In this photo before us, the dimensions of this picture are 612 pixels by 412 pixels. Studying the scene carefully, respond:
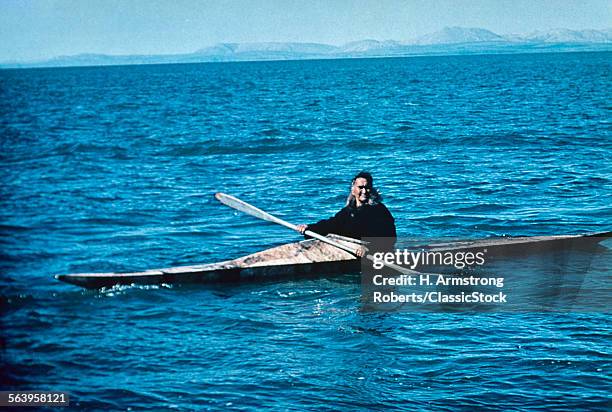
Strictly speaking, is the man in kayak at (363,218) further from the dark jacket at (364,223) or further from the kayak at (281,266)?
the kayak at (281,266)

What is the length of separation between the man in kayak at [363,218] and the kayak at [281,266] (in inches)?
6.9

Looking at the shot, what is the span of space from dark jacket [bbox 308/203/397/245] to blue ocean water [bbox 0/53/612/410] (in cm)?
93

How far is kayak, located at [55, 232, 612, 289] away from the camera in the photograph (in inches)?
510

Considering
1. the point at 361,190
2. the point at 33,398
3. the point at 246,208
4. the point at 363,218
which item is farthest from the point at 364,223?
the point at 33,398

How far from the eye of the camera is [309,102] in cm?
6556

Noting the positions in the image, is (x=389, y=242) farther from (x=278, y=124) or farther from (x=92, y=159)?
(x=278, y=124)

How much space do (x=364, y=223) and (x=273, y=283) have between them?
1814 millimetres

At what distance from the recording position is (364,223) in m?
13.6

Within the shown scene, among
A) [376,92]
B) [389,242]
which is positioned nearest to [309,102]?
[376,92]

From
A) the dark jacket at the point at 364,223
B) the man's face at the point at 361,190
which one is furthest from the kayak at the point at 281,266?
the man's face at the point at 361,190

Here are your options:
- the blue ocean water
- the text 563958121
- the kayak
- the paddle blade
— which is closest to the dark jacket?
the kayak

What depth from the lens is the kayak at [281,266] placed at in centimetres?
1295

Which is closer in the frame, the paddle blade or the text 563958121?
the text 563958121

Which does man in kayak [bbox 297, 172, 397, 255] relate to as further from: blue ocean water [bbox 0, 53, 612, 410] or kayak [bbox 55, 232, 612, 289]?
blue ocean water [bbox 0, 53, 612, 410]
